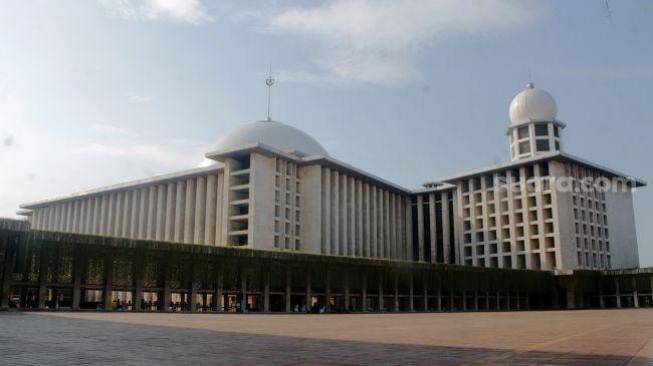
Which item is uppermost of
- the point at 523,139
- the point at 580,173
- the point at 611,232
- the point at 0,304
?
the point at 523,139

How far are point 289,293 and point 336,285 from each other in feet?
16.4

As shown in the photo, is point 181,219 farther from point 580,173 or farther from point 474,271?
point 580,173

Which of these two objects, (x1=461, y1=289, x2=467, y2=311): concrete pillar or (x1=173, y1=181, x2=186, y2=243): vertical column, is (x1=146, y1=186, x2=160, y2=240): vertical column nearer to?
(x1=173, y1=181, x2=186, y2=243): vertical column

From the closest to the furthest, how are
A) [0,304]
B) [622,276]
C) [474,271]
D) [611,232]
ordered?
[0,304] → [474,271] → [622,276] → [611,232]

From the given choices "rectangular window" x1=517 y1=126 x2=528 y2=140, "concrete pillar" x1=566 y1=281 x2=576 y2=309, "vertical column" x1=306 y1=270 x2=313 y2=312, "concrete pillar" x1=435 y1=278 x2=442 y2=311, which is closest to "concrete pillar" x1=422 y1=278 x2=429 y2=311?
"concrete pillar" x1=435 y1=278 x2=442 y2=311

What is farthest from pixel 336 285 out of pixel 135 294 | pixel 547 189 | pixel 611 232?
pixel 611 232

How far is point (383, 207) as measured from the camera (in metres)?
91.7

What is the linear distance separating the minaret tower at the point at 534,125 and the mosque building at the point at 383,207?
0.16 metres

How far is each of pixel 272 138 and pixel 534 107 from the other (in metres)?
39.8

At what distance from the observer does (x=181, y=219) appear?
7694 centimetres

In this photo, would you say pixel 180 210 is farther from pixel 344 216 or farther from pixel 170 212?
pixel 344 216

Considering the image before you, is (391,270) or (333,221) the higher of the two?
(333,221)

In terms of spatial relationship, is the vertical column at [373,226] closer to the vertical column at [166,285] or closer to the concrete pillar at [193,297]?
the concrete pillar at [193,297]

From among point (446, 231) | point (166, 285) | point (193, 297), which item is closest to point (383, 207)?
point (446, 231)
